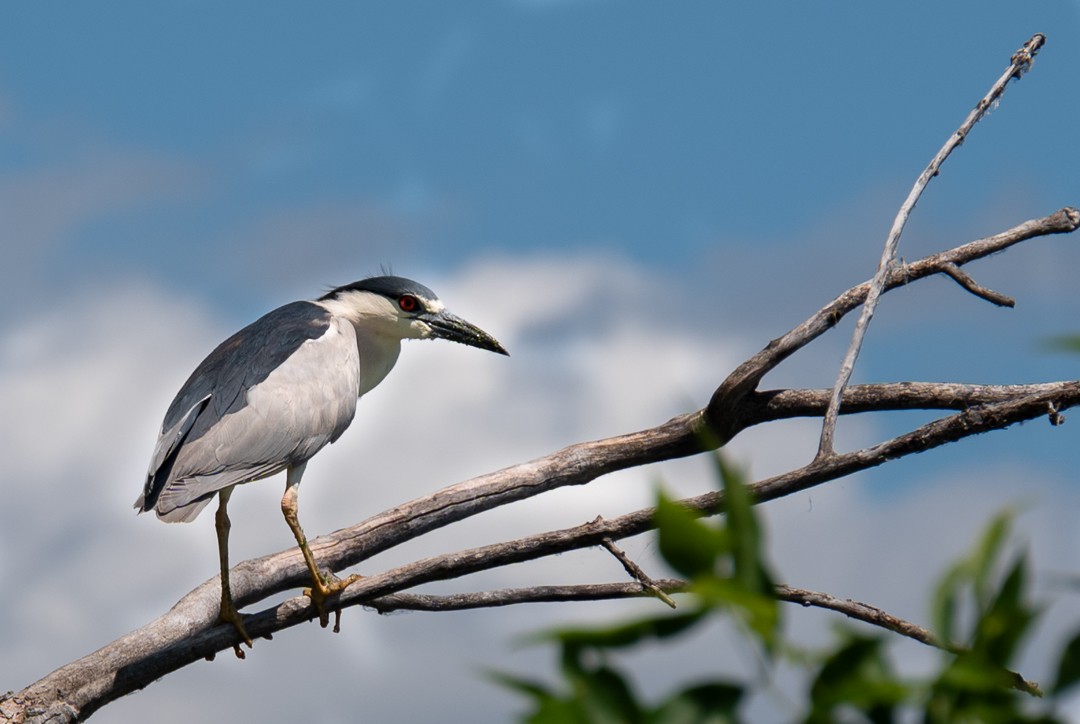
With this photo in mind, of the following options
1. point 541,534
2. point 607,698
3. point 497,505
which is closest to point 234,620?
point 497,505

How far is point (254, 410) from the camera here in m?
6.04

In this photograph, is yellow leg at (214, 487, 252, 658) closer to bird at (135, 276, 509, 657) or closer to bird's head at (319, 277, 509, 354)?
bird at (135, 276, 509, 657)

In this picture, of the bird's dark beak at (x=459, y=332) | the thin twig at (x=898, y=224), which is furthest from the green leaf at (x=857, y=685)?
the bird's dark beak at (x=459, y=332)

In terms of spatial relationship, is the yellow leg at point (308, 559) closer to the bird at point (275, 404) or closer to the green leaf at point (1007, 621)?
the bird at point (275, 404)

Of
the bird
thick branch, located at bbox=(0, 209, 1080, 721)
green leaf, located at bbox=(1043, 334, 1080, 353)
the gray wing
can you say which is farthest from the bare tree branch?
green leaf, located at bbox=(1043, 334, 1080, 353)

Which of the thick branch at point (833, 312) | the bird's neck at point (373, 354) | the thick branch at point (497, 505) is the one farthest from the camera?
the bird's neck at point (373, 354)

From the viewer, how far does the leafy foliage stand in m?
0.76

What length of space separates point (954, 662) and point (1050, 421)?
180 inches

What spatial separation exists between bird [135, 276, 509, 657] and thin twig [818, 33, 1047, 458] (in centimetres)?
235

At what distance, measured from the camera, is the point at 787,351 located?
527 centimetres

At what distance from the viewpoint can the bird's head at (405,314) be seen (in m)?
7.35

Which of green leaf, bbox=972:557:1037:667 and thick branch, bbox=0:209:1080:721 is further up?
thick branch, bbox=0:209:1080:721

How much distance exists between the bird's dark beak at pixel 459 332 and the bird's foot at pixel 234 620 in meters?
2.14

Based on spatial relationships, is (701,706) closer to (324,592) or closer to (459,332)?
(324,592)
